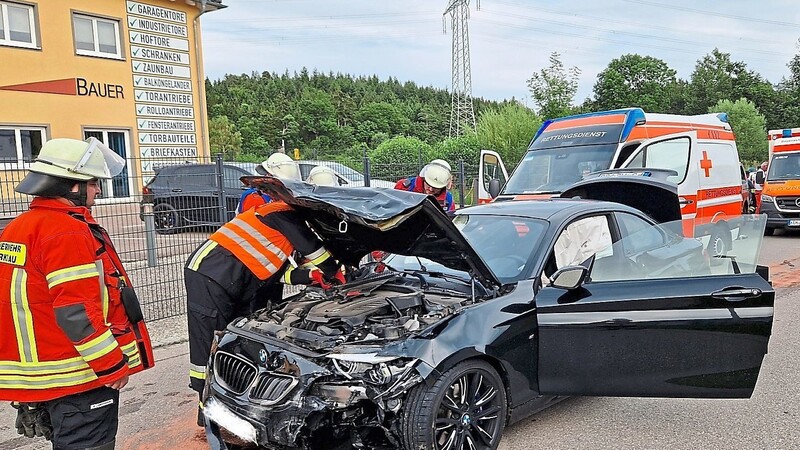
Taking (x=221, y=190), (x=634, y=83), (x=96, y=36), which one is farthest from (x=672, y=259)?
(x=634, y=83)

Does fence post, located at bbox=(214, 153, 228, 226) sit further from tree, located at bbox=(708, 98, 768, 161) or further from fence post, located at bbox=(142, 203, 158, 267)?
tree, located at bbox=(708, 98, 768, 161)

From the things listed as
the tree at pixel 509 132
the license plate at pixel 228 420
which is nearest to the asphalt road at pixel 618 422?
the license plate at pixel 228 420

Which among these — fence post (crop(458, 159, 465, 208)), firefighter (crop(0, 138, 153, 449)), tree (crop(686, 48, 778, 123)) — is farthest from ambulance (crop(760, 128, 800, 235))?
tree (crop(686, 48, 778, 123))

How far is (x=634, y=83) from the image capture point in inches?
A: 1832

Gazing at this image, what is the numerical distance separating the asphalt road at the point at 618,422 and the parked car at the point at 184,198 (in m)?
2.90

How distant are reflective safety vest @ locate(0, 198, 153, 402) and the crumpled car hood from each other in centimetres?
123

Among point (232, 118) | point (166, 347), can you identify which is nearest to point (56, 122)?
point (166, 347)

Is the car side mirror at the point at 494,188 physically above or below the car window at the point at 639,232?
above

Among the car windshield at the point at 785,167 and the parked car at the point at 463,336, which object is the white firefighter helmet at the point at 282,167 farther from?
the car windshield at the point at 785,167

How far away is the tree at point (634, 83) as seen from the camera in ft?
145

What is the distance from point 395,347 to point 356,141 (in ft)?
182

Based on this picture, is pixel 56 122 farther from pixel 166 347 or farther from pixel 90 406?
pixel 90 406

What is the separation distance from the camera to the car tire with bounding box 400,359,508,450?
116 inches

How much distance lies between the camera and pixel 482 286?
11.8 feet
